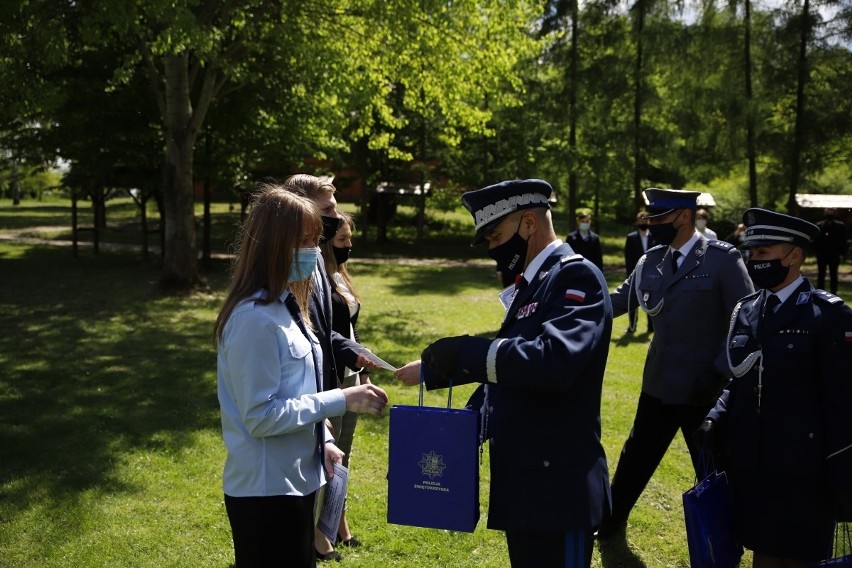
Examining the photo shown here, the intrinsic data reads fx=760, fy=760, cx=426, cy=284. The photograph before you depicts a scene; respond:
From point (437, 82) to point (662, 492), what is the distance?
11.1 meters

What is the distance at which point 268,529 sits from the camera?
2836mm

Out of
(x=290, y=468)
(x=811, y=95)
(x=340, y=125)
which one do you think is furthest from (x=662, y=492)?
(x=811, y=95)

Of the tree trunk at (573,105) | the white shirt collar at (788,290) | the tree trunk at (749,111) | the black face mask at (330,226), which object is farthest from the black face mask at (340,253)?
the tree trunk at (749,111)

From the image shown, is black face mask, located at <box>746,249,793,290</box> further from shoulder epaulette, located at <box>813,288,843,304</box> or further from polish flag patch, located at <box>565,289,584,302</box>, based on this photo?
polish flag patch, located at <box>565,289,584,302</box>

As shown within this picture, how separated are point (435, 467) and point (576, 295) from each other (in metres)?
0.82

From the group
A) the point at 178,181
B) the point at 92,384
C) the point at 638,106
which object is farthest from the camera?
the point at 638,106

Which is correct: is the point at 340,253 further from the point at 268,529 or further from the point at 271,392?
the point at 268,529

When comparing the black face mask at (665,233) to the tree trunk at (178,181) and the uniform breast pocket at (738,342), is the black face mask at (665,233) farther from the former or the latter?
the tree trunk at (178,181)

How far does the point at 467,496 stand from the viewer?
2.82m

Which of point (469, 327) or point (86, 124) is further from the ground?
point (86, 124)

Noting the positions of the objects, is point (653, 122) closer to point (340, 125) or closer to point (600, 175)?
point (600, 175)

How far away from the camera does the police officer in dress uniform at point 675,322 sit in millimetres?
4652

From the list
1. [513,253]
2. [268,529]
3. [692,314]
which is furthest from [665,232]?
[268,529]

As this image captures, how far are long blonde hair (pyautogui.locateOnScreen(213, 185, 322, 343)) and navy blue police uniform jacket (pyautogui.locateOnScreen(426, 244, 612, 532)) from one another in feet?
2.32
